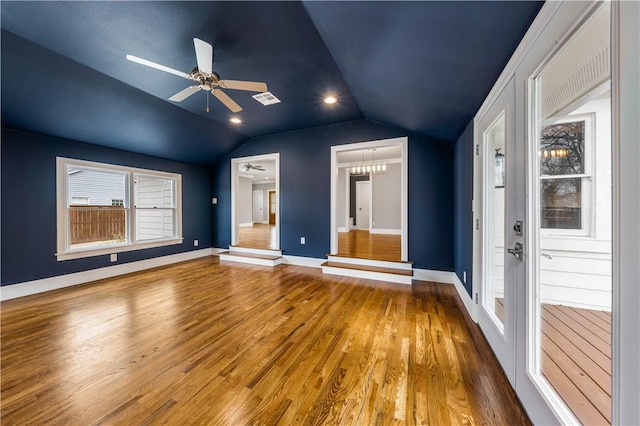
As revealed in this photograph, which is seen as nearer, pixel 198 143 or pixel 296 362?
pixel 296 362

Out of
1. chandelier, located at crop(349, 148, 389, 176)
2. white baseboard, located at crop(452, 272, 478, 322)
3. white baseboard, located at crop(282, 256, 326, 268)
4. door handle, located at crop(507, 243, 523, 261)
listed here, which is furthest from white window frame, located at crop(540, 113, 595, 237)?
chandelier, located at crop(349, 148, 389, 176)

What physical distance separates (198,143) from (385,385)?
5.02 m

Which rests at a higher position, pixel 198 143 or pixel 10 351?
pixel 198 143

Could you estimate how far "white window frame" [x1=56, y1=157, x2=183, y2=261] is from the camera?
139 inches

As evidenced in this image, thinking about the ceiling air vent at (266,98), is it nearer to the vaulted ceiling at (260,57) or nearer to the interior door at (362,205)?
the vaulted ceiling at (260,57)

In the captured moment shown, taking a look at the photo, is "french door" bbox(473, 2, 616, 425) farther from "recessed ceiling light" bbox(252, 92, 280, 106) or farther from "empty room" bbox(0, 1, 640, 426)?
"recessed ceiling light" bbox(252, 92, 280, 106)

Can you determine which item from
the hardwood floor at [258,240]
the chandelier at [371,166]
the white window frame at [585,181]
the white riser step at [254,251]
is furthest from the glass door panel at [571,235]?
the chandelier at [371,166]

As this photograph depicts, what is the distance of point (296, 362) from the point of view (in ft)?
5.89

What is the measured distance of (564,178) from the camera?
50.0 inches

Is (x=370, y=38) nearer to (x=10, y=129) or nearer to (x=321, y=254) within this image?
(x=321, y=254)

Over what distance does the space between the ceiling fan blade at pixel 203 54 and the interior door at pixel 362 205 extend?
7098mm

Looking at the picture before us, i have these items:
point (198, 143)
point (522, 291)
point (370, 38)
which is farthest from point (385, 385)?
point (198, 143)

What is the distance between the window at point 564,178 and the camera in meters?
1.21

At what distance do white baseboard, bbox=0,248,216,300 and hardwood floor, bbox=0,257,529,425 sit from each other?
0.24 metres
